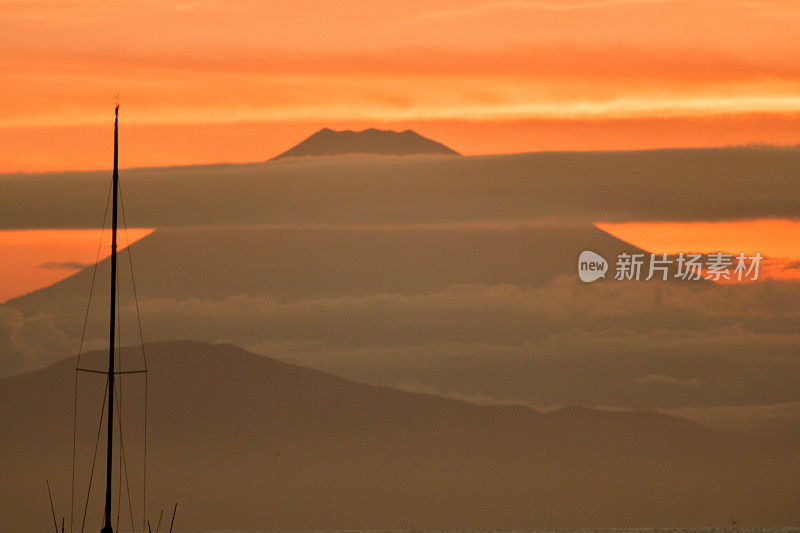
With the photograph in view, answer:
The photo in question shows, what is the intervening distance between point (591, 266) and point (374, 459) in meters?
3.40

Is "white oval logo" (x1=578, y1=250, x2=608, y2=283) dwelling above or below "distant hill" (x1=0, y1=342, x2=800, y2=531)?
above

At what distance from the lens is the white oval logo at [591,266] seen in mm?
15141

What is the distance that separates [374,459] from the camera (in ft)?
49.7

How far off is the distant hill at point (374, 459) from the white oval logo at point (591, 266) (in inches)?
62.2

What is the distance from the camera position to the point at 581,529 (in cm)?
1509

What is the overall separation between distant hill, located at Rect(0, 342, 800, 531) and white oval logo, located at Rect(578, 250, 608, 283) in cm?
158

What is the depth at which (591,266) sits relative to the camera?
15.2 metres

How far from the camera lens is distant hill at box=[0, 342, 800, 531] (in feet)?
49.5

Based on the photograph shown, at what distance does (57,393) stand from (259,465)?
8.24 feet

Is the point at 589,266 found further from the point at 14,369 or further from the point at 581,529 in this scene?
the point at 14,369

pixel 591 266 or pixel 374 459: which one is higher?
pixel 591 266

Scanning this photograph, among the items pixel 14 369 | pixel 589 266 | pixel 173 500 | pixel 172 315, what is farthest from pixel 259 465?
pixel 589 266

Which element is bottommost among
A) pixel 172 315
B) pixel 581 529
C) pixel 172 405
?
pixel 581 529

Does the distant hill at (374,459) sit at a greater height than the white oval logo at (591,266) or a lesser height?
lesser
